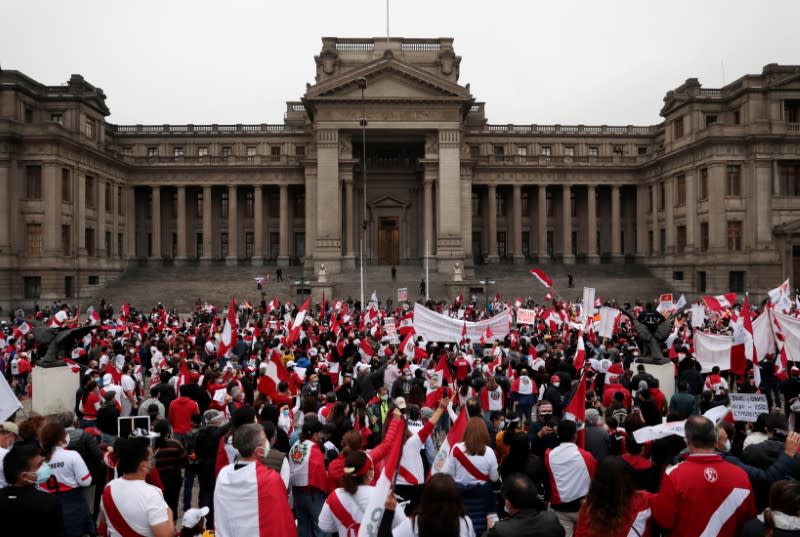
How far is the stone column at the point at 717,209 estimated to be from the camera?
50.5m

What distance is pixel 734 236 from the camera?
50.7m

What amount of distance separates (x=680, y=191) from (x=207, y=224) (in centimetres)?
4511

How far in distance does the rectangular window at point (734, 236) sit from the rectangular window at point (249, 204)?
45109mm

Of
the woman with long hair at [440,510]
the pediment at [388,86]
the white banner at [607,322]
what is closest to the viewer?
the woman with long hair at [440,510]

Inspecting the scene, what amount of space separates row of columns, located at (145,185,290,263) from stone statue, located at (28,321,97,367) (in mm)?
46425

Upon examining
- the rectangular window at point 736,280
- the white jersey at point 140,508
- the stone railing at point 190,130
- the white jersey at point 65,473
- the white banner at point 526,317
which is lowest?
the white jersey at point 65,473

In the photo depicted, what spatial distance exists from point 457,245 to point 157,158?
1236 inches

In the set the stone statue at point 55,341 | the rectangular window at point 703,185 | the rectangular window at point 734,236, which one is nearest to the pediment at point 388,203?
the rectangular window at point 703,185

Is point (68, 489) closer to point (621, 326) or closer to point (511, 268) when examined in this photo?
A: point (621, 326)

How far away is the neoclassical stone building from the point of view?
4906 centimetres

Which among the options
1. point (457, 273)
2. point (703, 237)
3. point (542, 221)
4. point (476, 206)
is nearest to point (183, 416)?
point (457, 273)

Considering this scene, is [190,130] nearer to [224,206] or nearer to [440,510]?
[224,206]

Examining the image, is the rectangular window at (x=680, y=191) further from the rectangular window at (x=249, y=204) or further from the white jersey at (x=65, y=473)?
the white jersey at (x=65, y=473)

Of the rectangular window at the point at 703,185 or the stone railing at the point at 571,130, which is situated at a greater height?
the stone railing at the point at 571,130
